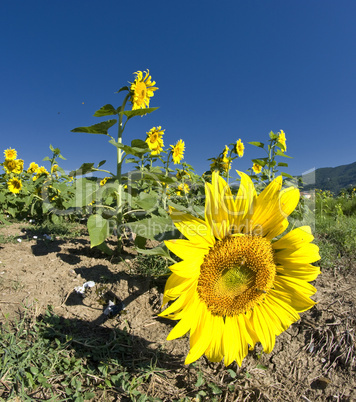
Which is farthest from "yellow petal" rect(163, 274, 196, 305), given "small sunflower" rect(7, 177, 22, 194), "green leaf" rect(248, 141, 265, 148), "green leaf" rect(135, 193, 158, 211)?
"small sunflower" rect(7, 177, 22, 194)

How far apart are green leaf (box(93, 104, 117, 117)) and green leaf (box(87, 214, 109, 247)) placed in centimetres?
84

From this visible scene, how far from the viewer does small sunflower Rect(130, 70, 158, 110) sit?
2.56 metres

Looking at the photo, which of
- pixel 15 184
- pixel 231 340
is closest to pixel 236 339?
pixel 231 340

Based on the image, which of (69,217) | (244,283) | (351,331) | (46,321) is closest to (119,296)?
(46,321)

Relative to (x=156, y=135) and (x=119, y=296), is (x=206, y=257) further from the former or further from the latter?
(x=156, y=135)

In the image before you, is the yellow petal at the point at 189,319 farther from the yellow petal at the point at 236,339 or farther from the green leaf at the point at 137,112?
the green leaf at the point at 137,112

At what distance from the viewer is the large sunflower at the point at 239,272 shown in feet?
3.96

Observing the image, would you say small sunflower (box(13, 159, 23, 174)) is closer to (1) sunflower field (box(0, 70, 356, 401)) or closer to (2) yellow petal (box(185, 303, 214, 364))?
(1) sunflower field (box(0, 70, 356, 401))

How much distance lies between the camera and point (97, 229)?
1992 mm

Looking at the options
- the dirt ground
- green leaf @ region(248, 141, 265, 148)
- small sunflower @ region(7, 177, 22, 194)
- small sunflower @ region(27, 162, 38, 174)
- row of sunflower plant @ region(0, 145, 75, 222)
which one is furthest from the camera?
small sunflower @ region(27, 162, 38, 174)

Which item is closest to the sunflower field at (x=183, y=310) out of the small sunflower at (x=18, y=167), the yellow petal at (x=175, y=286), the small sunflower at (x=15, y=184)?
the yellow petal at (x=175, y=286)

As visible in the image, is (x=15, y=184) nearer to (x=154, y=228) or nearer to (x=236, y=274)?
(x=154, y=228)

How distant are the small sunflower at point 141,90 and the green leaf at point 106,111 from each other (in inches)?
15.1

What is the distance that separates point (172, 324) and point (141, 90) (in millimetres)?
2156
